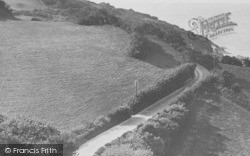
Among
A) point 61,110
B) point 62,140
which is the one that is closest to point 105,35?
point 61,110

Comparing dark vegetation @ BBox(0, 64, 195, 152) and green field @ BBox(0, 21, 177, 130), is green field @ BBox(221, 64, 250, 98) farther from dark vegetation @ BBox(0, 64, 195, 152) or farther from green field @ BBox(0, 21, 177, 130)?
green field @ BBox(0, 21, 177, 130)

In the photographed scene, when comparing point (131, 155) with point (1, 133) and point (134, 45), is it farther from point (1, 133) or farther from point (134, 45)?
point (134, 45)

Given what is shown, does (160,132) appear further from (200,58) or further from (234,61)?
(234,61)

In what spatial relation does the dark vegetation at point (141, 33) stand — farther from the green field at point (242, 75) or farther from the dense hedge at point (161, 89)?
the dense hedge at point (161, 89)

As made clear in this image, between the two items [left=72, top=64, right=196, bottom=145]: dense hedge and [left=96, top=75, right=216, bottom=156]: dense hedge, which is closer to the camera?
[left=96, top=75, right=216, bottom=156]: dense hedge

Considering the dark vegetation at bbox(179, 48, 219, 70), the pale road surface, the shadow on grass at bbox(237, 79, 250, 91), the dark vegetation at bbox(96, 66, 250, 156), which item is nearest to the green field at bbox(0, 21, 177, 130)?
the pale road surface

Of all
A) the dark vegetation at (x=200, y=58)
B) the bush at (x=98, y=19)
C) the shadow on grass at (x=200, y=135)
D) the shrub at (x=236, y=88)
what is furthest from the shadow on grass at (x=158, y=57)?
the bush at (x=98, y=19)

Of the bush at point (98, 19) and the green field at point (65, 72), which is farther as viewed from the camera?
the bush at point (98, 19)

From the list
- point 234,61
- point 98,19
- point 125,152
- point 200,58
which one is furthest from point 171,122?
point 98,19
